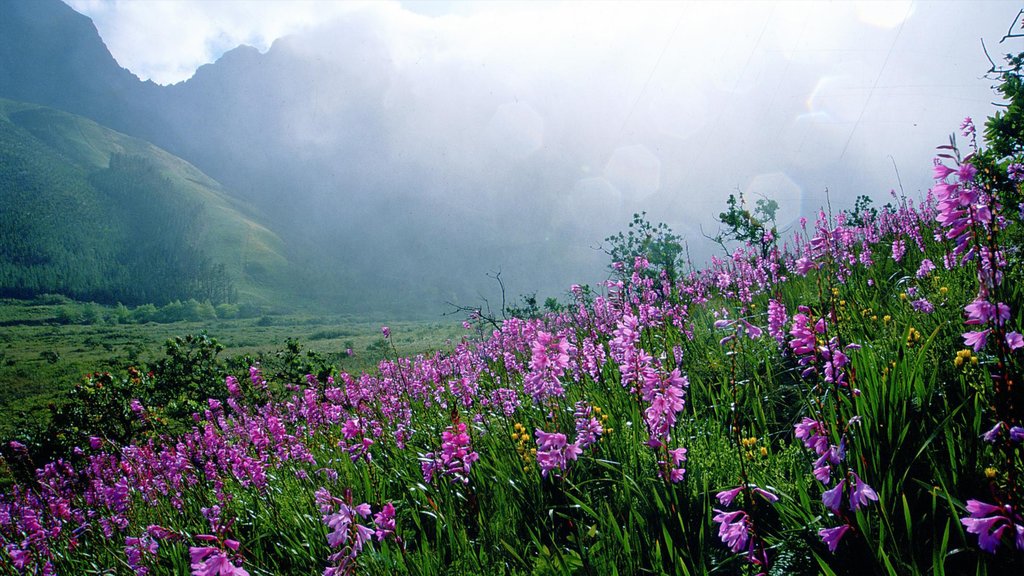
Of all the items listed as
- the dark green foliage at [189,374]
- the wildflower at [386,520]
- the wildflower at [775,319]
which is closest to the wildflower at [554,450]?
the wildflower at [386,520]

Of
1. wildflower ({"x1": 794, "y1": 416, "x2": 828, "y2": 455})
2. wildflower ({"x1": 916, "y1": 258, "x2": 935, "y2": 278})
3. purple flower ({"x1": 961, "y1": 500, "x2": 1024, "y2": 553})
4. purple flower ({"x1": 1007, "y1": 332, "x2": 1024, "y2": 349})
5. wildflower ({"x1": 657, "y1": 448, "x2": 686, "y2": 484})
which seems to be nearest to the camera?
purple flower ({"x1": 961, "y1": 500, "x2": 1024, "y2": 553})

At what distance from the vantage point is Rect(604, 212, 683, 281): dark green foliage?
13398 millimetres

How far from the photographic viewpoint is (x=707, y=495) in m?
2.57

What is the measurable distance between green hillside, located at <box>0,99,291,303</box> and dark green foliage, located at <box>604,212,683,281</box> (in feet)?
456

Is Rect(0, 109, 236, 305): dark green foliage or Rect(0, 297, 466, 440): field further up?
Rect(0, 109, 236, 305): dark green foliage

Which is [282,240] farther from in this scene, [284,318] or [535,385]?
[535,385]

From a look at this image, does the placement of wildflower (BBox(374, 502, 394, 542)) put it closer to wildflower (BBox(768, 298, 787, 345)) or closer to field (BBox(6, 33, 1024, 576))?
field (BBox(6, 33, 1024, 576))

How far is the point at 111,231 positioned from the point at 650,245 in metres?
190

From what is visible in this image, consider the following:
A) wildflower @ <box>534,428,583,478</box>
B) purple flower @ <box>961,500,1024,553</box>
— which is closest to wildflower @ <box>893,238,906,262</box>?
wildflower @ <box>534,428,583,478</box>

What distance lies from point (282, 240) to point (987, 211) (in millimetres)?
221733

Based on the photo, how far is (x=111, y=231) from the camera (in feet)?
489

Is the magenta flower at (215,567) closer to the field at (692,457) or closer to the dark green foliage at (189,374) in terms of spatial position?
the field at (692,457)

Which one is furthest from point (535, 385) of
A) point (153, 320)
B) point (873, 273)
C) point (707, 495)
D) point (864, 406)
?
point (153, 320)

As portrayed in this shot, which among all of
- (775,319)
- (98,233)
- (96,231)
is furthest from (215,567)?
(96,231)
